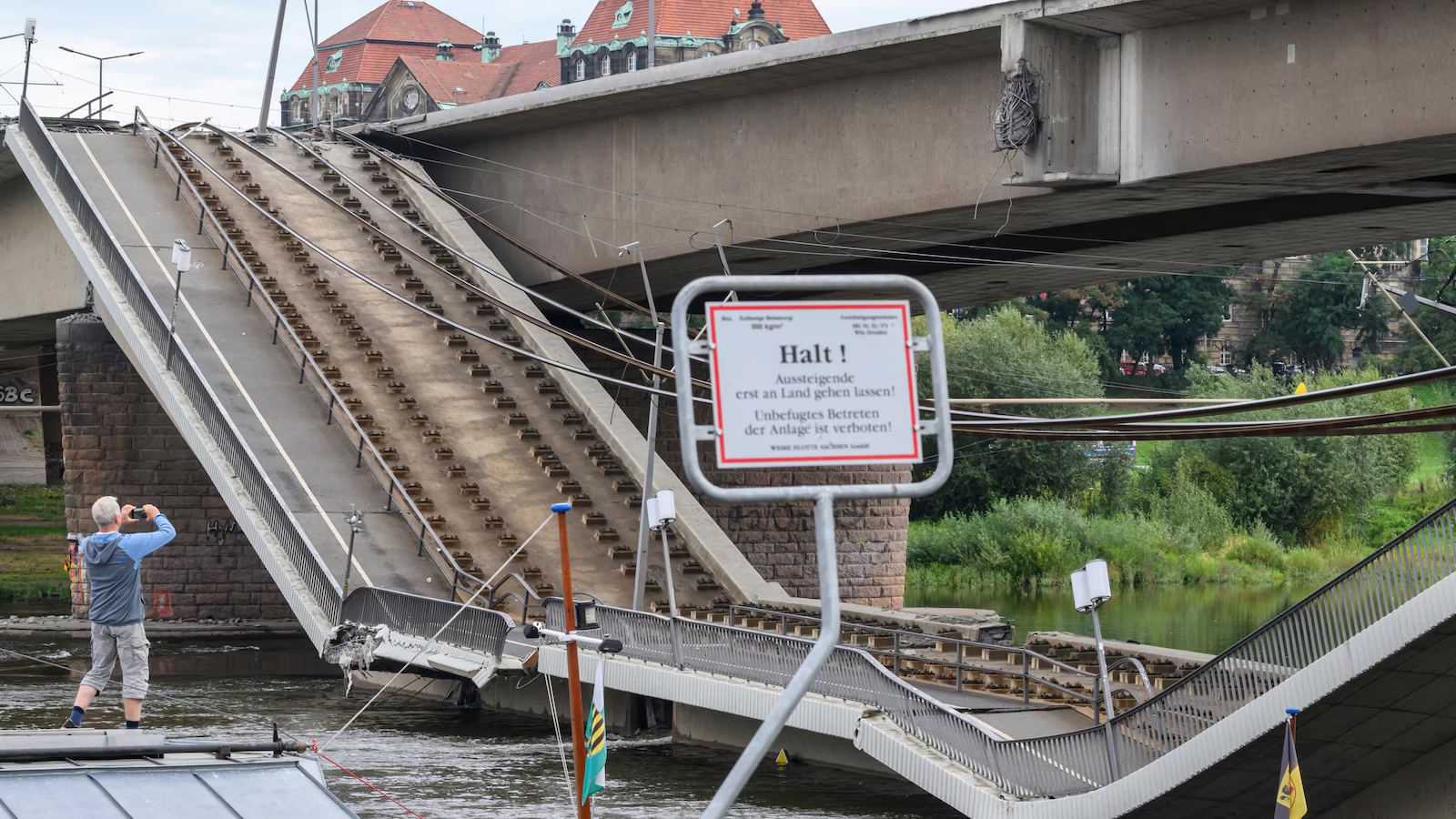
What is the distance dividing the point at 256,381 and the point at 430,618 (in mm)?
7077

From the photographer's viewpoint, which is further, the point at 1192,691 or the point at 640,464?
the point at 640,464

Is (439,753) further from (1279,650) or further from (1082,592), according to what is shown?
(1279,650)

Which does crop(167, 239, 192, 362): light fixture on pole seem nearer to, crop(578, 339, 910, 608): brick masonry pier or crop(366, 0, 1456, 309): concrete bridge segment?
crop(366, 0, 1456, 309): concrete bridge segment

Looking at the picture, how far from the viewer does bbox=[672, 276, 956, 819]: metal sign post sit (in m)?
5.02

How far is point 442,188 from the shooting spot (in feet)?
113

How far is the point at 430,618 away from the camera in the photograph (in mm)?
22281

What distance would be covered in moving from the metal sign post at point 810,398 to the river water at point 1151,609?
2703 cm

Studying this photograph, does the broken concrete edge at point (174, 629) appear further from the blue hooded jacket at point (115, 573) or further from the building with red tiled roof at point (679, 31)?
the building with red tiled roof at point (679, 31)

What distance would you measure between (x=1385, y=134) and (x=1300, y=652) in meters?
6.65

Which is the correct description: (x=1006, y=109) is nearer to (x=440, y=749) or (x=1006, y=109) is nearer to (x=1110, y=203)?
(x=1110, y=203)

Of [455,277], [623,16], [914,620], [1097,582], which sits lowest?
[914,620]

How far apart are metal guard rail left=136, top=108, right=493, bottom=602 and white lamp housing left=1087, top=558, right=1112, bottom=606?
1135cm

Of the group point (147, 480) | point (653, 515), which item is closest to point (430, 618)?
point (653, 515)

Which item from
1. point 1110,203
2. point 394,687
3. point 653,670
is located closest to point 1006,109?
point 1110,203
